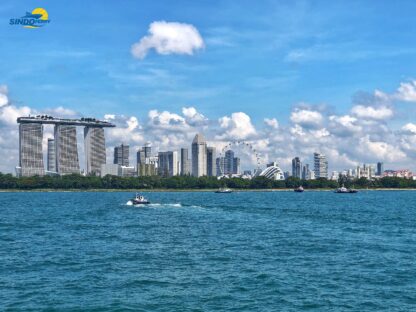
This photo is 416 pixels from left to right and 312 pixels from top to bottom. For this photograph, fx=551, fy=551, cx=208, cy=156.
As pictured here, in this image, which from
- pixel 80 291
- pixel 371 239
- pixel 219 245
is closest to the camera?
pixel 80 291

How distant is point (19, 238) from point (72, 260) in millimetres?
27536

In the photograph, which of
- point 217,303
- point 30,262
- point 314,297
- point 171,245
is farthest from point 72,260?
point 314,297

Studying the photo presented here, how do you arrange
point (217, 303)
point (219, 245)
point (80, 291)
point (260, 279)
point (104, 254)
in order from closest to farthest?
point (217, 303), point (80, 291), point (260, 279), point (104, 254), point (219, 245)

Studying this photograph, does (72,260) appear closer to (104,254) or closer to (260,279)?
(104,254)

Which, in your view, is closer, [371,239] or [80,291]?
[80,291]

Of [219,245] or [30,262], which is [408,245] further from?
[30,262]

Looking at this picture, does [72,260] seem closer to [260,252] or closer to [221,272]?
[221,272]

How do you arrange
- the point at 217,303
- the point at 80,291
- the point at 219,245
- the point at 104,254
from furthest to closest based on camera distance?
1. the point at 219,245
2. the point at 104,254
3. the point at 80,291
4. the point at 217,303

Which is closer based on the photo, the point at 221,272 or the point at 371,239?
the point at 221,272

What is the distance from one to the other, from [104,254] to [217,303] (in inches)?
1096

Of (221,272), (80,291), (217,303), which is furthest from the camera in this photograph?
(221,272)

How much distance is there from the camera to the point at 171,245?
252 ft

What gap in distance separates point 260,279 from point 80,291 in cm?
1683

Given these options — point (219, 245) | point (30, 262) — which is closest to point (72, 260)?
point (30, 262)
